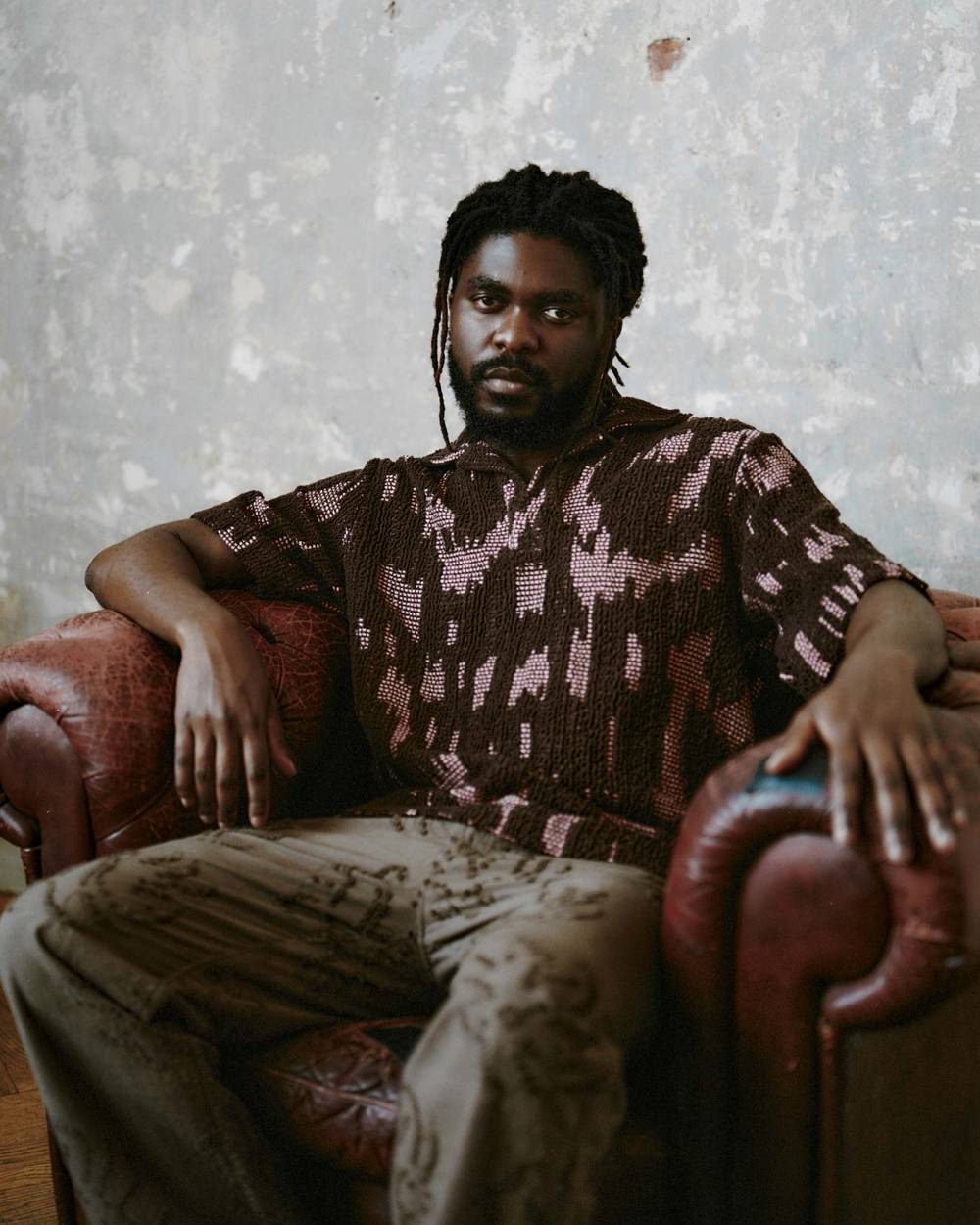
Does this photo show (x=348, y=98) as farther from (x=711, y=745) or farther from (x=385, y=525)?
(x=711, y=745)

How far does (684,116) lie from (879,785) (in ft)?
5.31

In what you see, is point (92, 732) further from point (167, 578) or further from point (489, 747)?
point (489, 747)

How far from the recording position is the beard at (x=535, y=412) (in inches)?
64.1

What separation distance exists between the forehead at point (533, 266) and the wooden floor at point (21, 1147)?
148cm

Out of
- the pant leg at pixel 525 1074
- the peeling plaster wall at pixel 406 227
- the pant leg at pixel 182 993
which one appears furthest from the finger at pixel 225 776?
the peeling plaster wall at pixel 406 227

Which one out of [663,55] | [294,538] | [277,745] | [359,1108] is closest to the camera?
[359,1108]

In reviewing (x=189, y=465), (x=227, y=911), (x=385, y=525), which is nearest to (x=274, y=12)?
(x=189, y=465)

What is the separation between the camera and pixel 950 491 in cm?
196

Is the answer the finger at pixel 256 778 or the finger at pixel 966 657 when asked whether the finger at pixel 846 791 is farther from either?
the finger at pixel 256 778

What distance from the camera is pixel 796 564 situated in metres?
1.33

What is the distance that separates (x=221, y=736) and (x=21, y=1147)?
87 centimetres

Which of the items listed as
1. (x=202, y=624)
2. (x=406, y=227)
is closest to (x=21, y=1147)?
(x=202, y=624)

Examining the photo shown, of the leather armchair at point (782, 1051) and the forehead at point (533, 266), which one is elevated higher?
the forehead at point (533, 266)

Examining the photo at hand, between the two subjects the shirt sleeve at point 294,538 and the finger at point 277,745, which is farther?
the shirt sleeve at point 294,538
